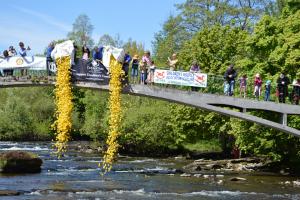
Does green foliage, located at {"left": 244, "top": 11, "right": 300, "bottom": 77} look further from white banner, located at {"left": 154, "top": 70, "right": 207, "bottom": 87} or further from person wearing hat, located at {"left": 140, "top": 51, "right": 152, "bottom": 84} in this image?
person wearing hat, located at {"left": 140, "top": 51, "right": 152, "bottom": 84}

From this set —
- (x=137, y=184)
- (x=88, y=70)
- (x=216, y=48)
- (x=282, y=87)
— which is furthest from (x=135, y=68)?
(x=216, y=48)

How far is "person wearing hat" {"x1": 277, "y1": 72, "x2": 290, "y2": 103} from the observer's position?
25.6 m

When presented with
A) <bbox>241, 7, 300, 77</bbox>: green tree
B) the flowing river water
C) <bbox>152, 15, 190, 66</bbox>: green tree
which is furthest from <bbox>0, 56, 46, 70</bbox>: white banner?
<bbox>152, 15, 190, 66</bbox>: green tree

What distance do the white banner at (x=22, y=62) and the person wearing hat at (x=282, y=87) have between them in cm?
1053

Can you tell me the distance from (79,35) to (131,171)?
1922 inches

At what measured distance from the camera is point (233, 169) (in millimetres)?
36781

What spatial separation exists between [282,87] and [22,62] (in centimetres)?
1170

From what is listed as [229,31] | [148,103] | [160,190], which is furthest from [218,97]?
[148,103]

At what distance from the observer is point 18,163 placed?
106 ft

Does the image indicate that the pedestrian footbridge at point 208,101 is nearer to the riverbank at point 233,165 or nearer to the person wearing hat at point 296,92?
the person wearing hat at point 296,92

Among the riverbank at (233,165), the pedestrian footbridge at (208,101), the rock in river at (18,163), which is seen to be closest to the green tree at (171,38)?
the riverbank at (233,165)

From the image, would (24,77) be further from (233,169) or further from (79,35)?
(79,35)

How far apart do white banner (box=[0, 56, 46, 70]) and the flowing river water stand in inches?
218

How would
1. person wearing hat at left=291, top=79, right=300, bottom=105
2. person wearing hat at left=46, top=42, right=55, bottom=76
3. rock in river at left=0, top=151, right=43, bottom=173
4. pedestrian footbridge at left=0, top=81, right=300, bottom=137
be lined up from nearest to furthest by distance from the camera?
person wearing hat at left=46, top=42, right=55, bottom=76
pedestrian footbridge at left=0, top=81, right=300, bottom=137
person wearing hat at left=291, top=79, right=300, bottom=105
rock in river at left=0, top=151, right=43, bottom=173
